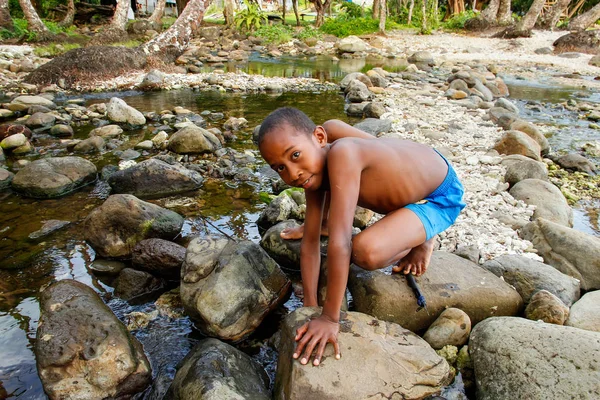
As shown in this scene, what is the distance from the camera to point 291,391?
215cm

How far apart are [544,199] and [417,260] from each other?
8.33 feet

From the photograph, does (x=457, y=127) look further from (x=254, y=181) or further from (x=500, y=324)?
(x=500, y=324)

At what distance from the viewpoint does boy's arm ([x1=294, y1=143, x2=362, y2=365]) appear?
2316 mm

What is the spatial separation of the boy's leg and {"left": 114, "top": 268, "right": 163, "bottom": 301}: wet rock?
5.53ft

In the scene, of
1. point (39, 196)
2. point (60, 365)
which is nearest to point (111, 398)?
point (60, 365)

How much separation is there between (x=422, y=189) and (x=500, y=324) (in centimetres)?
103

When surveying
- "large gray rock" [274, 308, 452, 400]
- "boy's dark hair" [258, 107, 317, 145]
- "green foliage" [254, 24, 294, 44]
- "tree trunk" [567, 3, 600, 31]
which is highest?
"tree trunk" [567, 3, 600, 31]

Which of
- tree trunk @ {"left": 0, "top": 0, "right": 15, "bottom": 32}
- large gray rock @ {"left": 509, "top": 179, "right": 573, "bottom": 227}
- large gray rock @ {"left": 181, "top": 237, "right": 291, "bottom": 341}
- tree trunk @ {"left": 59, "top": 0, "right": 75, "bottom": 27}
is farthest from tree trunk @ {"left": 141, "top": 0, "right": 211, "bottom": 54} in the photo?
large gray rock @ {"left": 181, "top": 237, "right": 291, "bottom": 341}

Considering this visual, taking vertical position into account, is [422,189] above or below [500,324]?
above

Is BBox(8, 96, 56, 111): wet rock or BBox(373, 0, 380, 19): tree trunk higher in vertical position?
BBox(373, 0, 380, 19): tree trunk

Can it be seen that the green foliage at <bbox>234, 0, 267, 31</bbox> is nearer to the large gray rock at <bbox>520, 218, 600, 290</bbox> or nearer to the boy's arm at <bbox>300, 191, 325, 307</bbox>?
the large gray rock at <bbox>520, 218, 600, 290</bbox>

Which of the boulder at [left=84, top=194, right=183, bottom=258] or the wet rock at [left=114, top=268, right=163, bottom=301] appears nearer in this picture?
the wet rock at [left=114, top=268, right=163, bottom=301]

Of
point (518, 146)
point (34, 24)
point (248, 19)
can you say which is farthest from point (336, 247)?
point (248, 19)

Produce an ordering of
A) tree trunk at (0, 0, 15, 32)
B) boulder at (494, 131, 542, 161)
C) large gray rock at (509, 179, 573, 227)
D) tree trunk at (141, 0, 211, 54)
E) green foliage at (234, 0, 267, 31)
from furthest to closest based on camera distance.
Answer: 1. green foliage at (234, 0, 267, 31)
2. tree trunk at (0, 0, 15, 32)
3. tree trunk at (141, 0, 211, 54)
4. boulder at (494, 131, 542, 161)
5. large gray rock at (509, 179, 573, 227)
